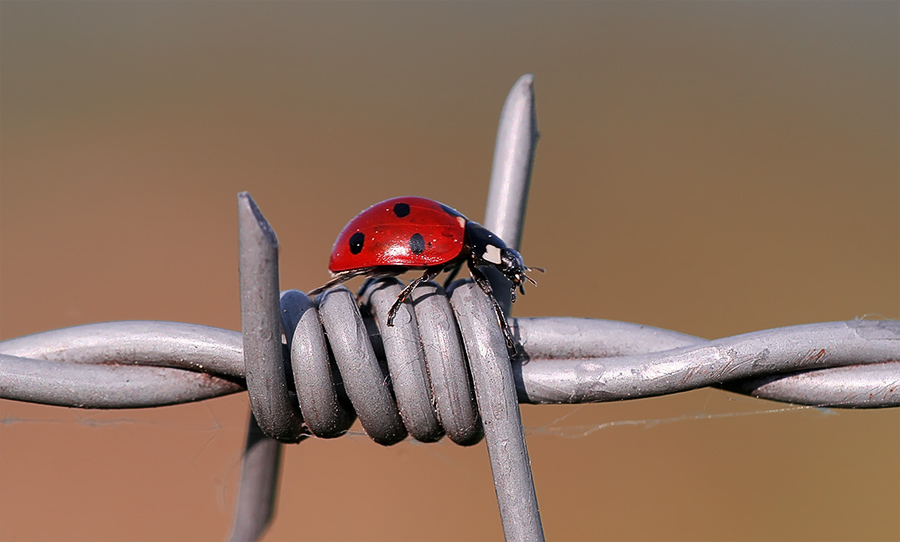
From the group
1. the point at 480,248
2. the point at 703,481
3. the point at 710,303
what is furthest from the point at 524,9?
the point at 480,248

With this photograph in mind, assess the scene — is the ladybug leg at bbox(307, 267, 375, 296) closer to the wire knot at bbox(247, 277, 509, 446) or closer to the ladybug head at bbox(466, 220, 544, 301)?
the ladybug head at bbox(466, 220, 544, 301)

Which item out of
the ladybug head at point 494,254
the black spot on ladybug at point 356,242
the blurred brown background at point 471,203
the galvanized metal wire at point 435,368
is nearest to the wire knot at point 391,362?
the galvanized metal wire at point 435,368

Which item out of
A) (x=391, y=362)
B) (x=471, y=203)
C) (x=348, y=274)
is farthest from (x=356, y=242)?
(x=471, y=203)

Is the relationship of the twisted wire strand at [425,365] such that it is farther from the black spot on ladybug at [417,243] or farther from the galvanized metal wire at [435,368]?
the black spot on ladybug at [417,243]

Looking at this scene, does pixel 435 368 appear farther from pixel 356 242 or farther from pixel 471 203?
pixel 471 203

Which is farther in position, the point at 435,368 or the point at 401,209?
the point at 401,209

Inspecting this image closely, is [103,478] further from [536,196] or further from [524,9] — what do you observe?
[524,9]
